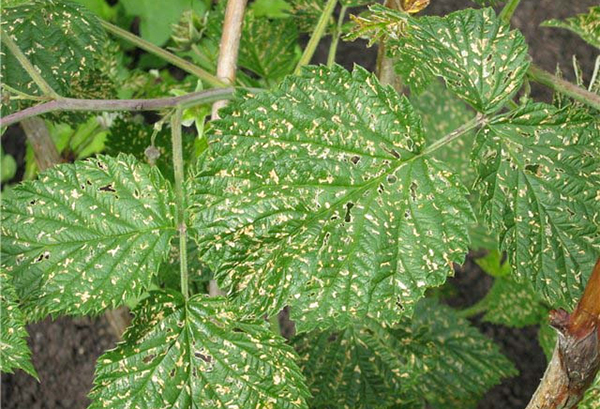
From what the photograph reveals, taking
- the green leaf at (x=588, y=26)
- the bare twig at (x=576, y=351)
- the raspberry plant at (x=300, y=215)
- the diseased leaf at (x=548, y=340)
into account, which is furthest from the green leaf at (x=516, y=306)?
the bare twig at (x=576, y=351)

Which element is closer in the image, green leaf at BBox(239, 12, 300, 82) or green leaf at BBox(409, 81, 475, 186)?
green leaf at BBox(239, 12, 300, 82)

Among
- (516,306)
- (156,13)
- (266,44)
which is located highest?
(156,13)

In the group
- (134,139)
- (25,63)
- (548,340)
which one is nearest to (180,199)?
(25,63)

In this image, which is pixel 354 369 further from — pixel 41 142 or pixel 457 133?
pixel 41 142

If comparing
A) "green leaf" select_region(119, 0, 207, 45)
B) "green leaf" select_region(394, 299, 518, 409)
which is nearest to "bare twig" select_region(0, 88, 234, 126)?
"green leaf" select_region(394, 299, 518, 409)

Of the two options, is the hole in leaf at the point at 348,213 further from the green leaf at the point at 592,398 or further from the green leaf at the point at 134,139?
the green leaf at the point at 134,139

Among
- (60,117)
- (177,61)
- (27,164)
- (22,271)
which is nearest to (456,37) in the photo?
(177,61)

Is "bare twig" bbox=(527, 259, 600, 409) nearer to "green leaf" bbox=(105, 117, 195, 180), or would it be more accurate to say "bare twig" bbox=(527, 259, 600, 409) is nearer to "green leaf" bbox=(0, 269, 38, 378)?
"green leaf" bbox=(0, 269, 38, 378)

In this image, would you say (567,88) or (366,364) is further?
(366,364)
